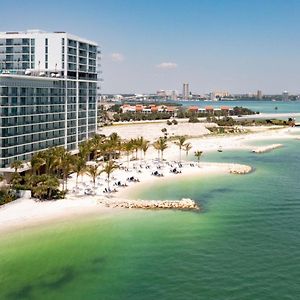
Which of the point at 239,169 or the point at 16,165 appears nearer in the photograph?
the point at 16,165

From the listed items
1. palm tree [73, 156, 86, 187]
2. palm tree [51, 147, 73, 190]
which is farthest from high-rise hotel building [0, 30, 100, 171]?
palm tree [73, 156, 86, 187]

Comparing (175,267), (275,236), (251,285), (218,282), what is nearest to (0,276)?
(175,267)

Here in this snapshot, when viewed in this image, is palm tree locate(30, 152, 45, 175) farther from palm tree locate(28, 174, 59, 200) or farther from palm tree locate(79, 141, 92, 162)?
palm tree locate(79, 141, 92, 162)

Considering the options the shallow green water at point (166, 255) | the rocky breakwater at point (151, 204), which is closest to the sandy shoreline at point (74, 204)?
the rocky breakwater at point (151, 204)

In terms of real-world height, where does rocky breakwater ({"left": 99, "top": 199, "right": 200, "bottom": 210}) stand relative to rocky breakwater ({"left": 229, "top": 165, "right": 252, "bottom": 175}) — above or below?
below

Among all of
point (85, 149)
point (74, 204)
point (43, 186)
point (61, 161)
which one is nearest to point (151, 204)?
point (74, 204)

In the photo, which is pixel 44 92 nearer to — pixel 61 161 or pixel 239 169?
pixel 61 161
